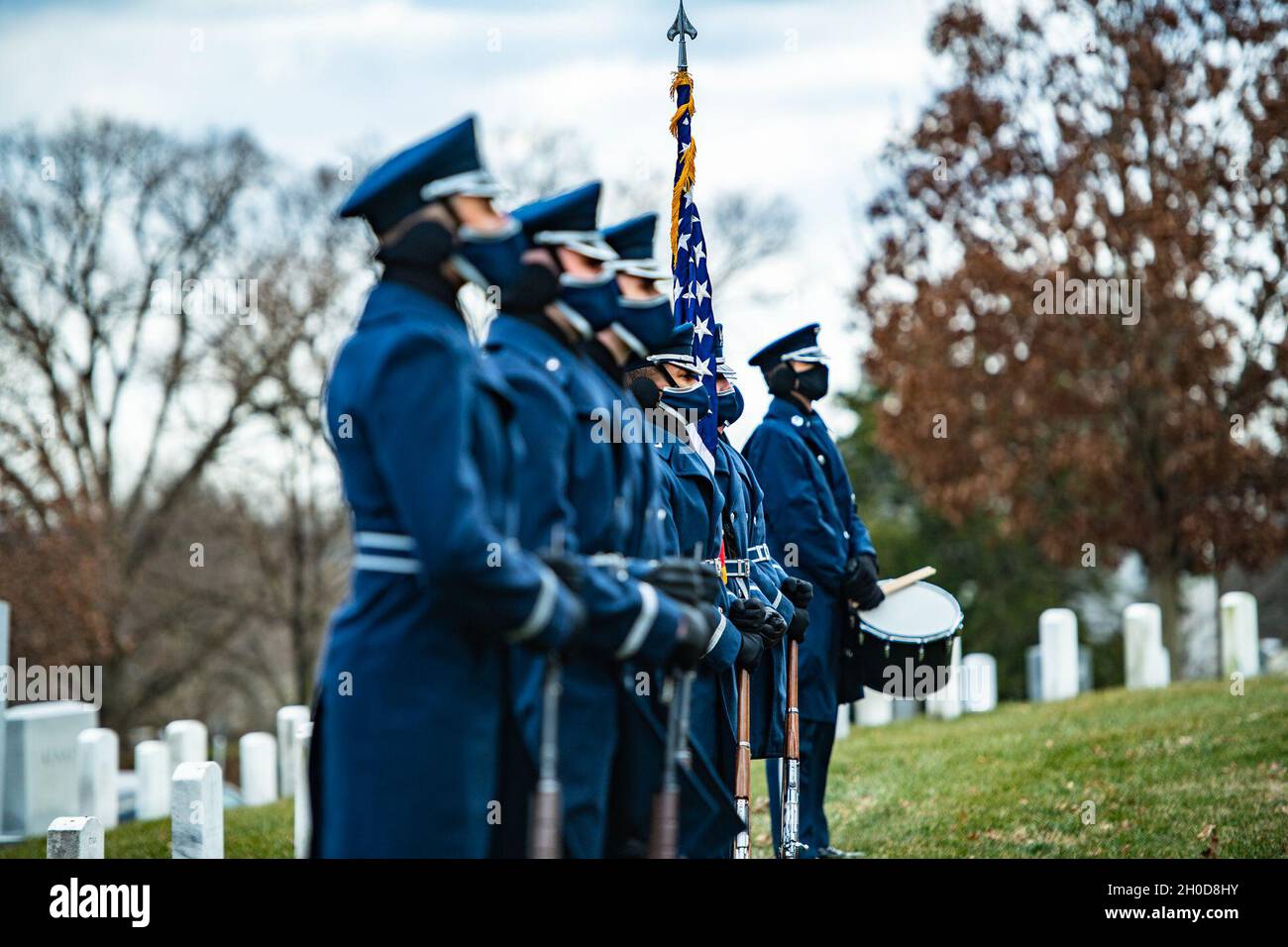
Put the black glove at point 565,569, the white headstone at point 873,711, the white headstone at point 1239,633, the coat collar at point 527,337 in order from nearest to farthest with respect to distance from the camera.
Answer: the black glove at point 565,569 → the coat collar at point 527,337 → the white headstone at point 1239,633 → the white headstone at point 873,711

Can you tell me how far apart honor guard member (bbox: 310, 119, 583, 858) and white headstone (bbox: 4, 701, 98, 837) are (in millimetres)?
10737

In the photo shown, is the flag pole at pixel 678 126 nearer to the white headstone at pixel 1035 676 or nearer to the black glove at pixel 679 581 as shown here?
the black glove at pixel 679 581

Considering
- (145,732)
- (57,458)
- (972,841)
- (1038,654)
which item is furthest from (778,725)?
(145,732)

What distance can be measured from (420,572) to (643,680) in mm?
1558

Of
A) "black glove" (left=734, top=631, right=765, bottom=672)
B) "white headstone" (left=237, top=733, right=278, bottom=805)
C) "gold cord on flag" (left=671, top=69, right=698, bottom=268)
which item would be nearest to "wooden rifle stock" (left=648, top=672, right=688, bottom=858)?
"black glove" (left=734, top=631, right=765, bottom=672)

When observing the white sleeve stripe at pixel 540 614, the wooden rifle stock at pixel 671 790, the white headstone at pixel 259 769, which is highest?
the white sleeve stripe at pixel 540 614

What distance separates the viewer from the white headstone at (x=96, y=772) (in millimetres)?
14180

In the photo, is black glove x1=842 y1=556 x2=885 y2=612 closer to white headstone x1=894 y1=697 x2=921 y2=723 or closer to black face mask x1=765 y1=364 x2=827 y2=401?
black face mask x1=765 y1=364 x2=827 y2=401

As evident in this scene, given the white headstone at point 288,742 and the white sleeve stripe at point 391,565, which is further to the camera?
the white headstone at point 288,742

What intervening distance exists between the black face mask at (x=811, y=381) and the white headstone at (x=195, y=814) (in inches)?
145

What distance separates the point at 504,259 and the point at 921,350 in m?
15.5

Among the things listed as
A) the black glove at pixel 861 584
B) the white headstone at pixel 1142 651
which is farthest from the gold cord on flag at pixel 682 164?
the white headstone at pixel 1142 651
